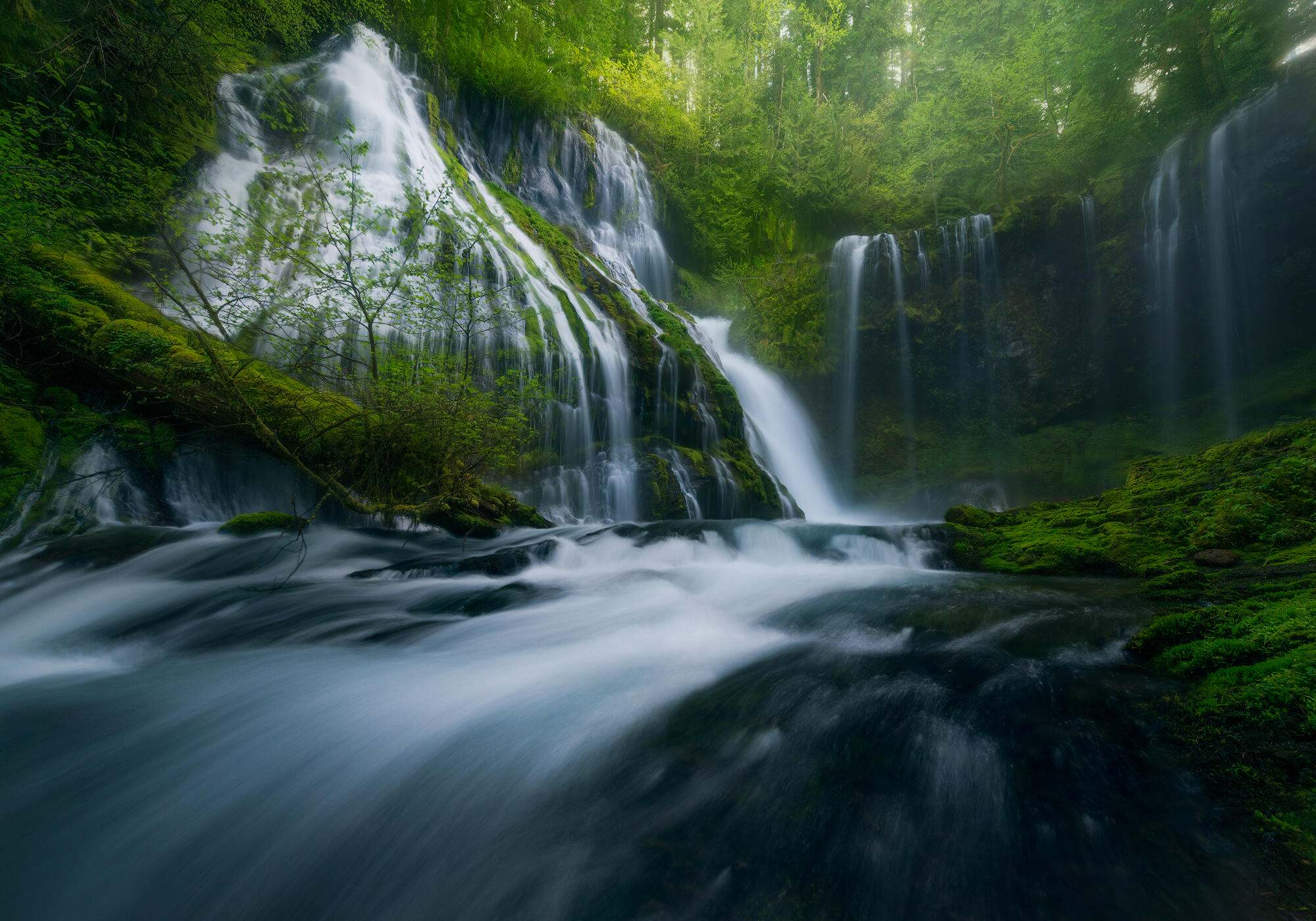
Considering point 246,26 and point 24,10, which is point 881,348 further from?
point 24,10

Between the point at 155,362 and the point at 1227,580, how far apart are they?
8.21 meters

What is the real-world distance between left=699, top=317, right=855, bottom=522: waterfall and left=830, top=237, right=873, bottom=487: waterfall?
2.62ft

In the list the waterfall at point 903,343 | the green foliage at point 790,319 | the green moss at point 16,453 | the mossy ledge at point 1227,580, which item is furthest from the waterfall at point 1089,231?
the green moss at point 16,453

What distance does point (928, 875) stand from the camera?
1.43 m

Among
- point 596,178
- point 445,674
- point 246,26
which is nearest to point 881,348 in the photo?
point 596,178

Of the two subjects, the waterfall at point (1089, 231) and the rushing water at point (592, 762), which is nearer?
the rushing water at point (592, 762)

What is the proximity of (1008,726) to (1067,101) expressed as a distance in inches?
731

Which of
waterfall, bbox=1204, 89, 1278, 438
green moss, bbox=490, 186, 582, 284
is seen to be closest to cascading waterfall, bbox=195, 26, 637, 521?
green moss, bbox=490, 186, 582, 284

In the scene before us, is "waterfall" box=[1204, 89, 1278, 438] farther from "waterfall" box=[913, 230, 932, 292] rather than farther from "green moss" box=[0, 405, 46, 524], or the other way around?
"green moss" box=[0, 405, 46, 524]

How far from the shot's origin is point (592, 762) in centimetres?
214

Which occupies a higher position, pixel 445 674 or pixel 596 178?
pixel 596 178

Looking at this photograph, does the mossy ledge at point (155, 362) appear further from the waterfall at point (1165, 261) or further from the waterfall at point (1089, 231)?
the waterfall at point (1165, 261)

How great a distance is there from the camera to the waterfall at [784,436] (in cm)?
1274

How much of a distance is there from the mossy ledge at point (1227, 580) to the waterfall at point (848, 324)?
7.88m
